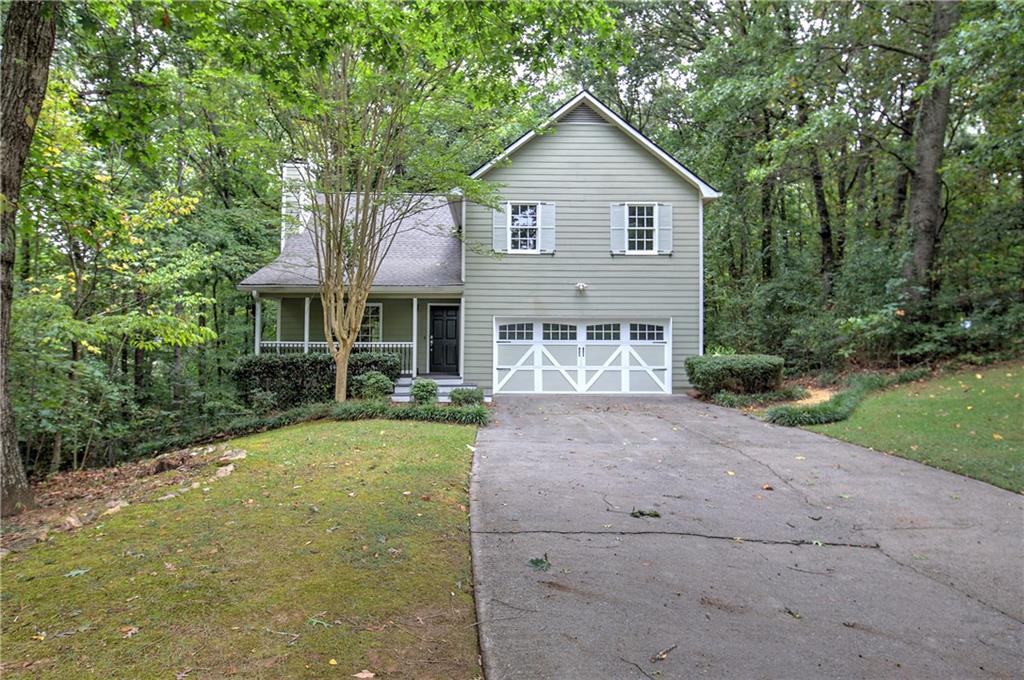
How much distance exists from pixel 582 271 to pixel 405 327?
5012 millimetres

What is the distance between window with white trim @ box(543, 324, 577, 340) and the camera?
14.3 m

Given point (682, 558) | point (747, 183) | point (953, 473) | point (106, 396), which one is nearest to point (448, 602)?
point (682, 558)

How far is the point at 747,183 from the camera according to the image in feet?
54.9

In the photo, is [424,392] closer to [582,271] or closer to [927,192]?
[582,271]

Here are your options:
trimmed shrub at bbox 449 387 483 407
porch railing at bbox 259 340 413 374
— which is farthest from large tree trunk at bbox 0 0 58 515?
porch railing at bbox 259 340 413 374

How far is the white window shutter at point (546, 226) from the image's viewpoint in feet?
46.3

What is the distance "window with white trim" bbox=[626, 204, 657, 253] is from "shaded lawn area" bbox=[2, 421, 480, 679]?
1069 cm

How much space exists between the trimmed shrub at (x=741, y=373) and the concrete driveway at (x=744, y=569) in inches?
207

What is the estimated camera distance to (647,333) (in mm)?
14391

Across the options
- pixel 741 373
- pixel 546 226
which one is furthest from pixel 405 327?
pixel 741 373

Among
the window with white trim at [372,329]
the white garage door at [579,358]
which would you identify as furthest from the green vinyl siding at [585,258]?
the window with white trim at [372,329]

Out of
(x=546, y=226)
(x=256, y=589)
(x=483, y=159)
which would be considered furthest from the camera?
(x=546, y=226)

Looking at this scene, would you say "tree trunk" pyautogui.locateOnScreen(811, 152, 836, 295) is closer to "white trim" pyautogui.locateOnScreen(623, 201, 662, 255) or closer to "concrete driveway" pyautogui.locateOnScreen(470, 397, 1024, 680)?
"white trim" pyautogui.locateOnScreen(623, 201, 662, 255)

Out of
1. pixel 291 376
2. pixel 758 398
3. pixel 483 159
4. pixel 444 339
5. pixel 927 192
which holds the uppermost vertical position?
pixel 483 159
